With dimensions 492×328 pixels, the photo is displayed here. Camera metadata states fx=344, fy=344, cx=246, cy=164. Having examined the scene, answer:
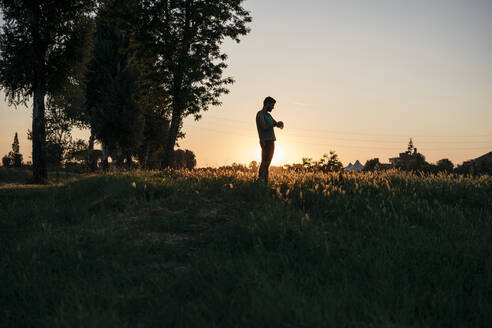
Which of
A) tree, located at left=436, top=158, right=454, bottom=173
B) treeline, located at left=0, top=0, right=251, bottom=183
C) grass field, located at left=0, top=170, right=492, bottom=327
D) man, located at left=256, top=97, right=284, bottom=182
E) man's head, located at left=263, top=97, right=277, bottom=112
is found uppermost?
treeline, located at left=0, top=0, right=251, bottom=183

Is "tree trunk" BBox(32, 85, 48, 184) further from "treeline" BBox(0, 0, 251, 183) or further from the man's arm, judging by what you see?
the man's arm

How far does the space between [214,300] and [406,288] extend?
2.02m

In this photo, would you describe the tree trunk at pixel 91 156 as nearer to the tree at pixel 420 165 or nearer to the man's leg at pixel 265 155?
the tree at pixel 420 165

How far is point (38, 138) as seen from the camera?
20047mm

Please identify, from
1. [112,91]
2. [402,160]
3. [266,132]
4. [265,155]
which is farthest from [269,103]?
[112,91]

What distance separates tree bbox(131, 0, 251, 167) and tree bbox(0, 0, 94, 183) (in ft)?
14.7

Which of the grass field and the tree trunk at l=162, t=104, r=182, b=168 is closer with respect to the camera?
the grass field

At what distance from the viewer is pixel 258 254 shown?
462cm

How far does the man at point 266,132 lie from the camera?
9227mm

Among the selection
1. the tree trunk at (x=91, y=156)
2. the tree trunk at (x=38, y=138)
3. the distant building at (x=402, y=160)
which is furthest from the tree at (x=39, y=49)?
the tree trunk at (x=91, y=156)

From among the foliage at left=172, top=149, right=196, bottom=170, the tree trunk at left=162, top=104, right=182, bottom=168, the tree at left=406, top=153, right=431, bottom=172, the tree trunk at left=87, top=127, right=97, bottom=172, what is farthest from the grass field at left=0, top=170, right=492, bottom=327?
the foliage at left=172, top=149, right=196, bottom=170

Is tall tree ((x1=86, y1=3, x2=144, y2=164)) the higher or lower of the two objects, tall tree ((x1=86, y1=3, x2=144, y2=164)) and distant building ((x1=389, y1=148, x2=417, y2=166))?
the higher

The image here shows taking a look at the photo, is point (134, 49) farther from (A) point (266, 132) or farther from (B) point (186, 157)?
(B) point (186, 157)

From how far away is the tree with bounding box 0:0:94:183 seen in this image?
65.3 ft
